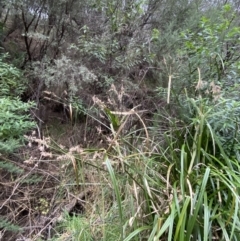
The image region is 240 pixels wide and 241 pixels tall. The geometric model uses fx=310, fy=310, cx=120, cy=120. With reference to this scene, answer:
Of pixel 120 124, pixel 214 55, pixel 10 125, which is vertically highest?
pixel 214 55

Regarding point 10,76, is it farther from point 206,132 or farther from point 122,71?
point 206,132

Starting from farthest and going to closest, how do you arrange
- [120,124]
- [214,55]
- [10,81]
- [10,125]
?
[10,81] < [214,55] < [10,125] < [120,124]

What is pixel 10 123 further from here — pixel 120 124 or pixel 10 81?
pixel 120 124

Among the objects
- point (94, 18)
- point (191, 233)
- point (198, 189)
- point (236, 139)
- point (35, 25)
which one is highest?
point (94, 18)

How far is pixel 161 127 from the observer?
103 inches

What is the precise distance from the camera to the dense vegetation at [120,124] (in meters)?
1.79

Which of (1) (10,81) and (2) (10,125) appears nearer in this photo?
(2) (10,125)

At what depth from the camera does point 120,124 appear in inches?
73.2

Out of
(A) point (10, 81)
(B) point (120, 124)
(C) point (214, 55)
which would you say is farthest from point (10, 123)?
(C) point (214, 55)

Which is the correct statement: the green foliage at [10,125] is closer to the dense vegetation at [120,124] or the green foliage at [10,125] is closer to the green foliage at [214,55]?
the dense vegetation at [120,124]

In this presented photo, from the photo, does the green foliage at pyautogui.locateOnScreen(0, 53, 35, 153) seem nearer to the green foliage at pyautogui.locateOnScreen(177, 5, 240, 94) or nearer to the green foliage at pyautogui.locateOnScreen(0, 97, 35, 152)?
the green foliage at pyautogui.locateOnScreen(0, 97, 35, 152)


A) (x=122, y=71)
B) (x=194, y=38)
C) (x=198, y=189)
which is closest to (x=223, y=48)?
(x=194, y=38)

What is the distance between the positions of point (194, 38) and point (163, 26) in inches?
42.0

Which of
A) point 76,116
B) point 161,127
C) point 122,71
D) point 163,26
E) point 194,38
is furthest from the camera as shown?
point 163,26
